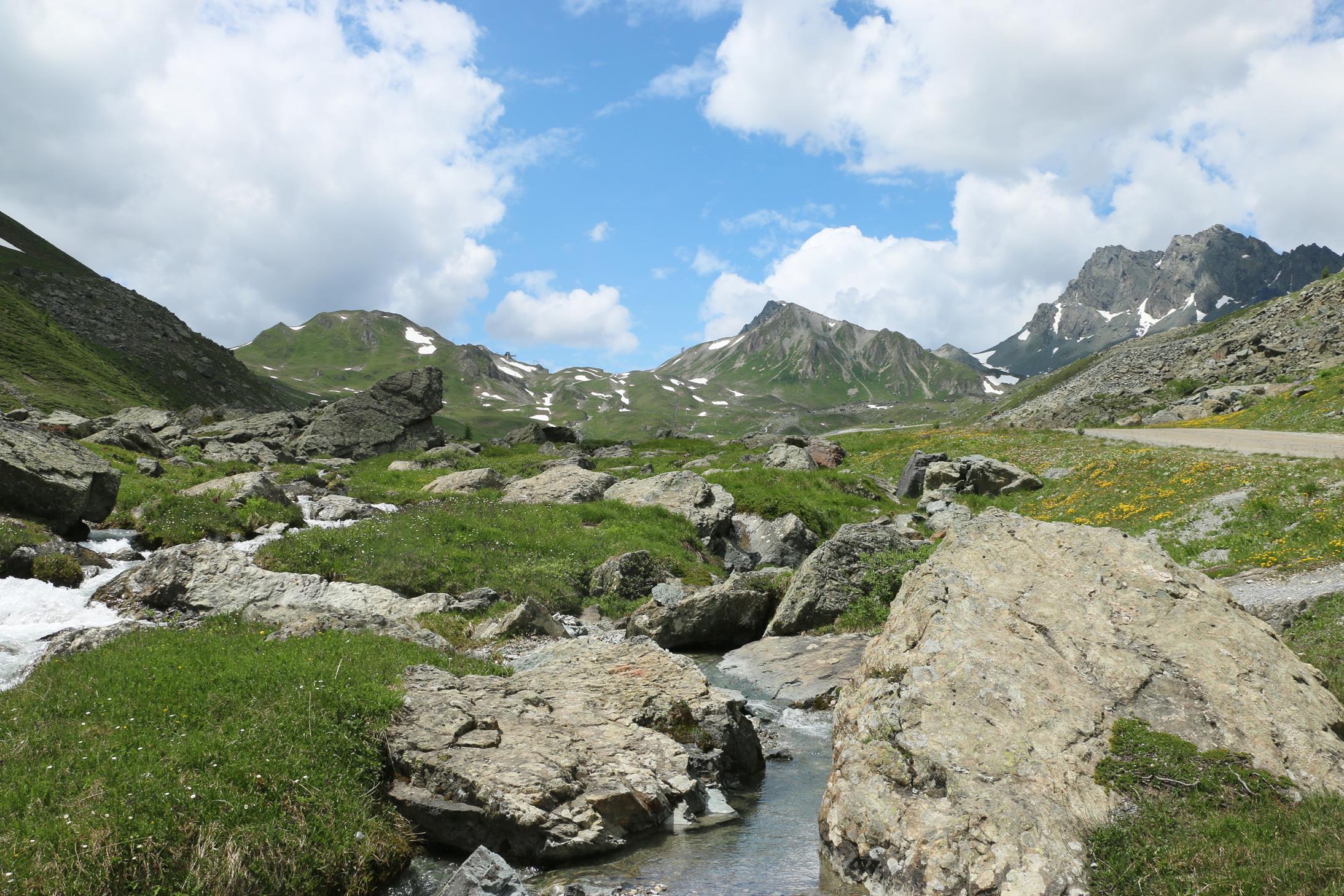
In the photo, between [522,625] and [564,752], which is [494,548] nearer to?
[522,625]

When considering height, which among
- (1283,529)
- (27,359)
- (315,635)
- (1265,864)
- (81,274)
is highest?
(81,274)

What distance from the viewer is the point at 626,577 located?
25.9 metres

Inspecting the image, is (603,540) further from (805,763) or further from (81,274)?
(81,274)

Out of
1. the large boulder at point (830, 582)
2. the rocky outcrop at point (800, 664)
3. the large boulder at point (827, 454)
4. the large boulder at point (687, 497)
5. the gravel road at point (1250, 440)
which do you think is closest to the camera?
the rocky outcrop at point (800, 664)

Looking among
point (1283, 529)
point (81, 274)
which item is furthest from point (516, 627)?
point (81, 274)

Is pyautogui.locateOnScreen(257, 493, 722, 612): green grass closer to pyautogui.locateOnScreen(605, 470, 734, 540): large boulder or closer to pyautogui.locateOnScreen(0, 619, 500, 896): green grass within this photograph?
pyautogui.locateOnScreen(605, 470, 734, 540): large boulder

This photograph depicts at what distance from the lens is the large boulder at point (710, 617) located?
69.9ft

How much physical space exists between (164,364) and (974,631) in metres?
141

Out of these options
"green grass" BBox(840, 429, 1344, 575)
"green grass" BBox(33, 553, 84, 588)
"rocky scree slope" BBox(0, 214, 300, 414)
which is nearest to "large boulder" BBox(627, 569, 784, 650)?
"green grass" BBox(840, 429, 1344, 575)

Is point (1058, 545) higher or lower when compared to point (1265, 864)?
higher

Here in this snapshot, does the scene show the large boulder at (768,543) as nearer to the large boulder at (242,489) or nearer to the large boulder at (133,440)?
the large boulder at (242,489)

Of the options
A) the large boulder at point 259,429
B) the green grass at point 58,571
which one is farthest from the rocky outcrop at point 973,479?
the large boulder at point 259,429

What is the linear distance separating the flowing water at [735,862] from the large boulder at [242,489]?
24.1 m

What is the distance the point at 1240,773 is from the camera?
8.38m
